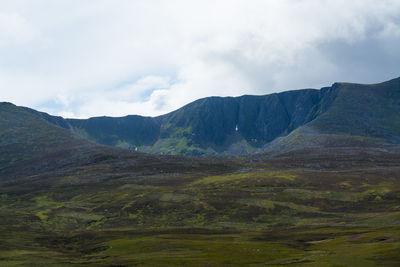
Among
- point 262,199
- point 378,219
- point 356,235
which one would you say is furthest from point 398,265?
point 262,199

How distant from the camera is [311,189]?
7525 inches

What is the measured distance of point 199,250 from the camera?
85.6 m

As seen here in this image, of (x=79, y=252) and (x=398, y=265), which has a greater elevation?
(x=398, y=265)

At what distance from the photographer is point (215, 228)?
13850 centimetres

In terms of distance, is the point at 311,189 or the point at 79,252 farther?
the point at 311,189

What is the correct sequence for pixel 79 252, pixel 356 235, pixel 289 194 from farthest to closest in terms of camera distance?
1. pixel 289 194
2. pixel 79 252
3. pixel 356 235

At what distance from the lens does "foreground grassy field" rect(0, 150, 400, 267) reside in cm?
7469

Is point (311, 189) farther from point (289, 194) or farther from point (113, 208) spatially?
point (113, 208)

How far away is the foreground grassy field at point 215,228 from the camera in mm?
74688

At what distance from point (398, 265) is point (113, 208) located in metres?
148

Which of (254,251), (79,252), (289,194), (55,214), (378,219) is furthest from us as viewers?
(289,194)

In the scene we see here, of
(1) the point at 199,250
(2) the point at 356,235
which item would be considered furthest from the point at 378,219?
(1) the point at 199,250

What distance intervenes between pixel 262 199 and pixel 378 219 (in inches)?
2601

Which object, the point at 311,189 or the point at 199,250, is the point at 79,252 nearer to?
the point at 199,250
